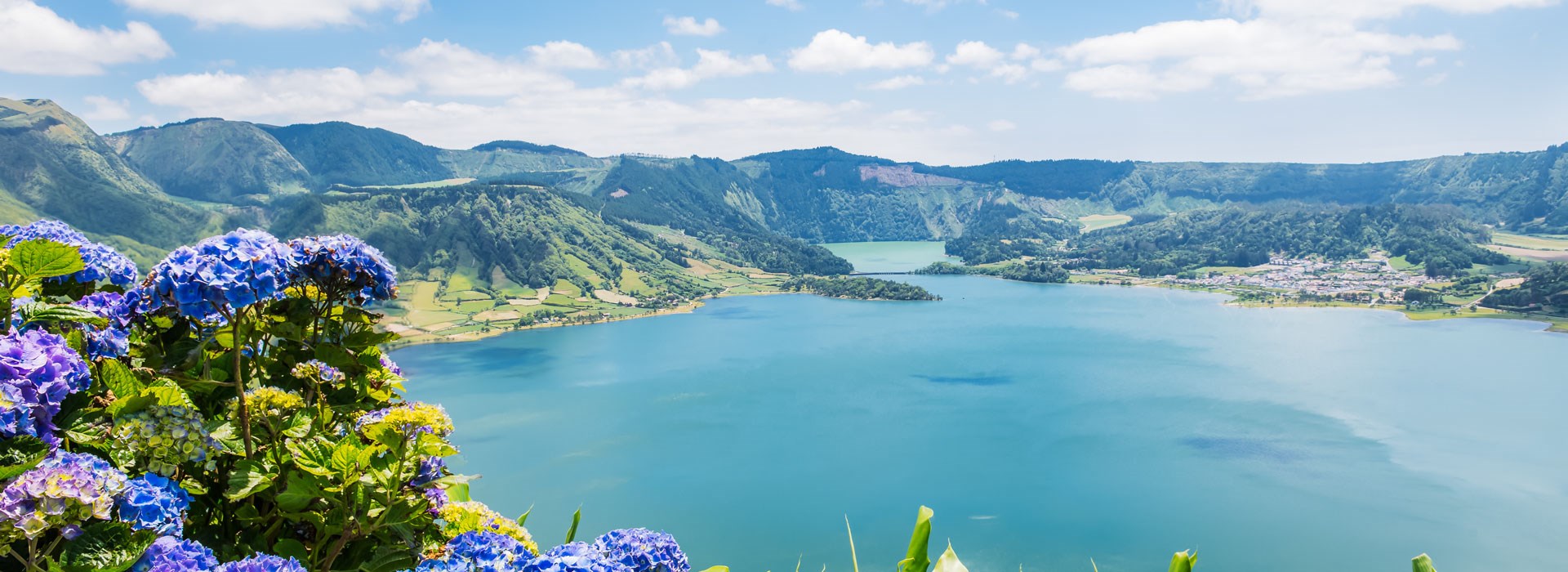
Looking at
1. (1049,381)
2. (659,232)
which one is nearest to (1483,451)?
(1049,381)

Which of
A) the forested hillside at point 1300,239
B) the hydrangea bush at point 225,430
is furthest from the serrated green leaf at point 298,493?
the forested hillside at point 1300,239

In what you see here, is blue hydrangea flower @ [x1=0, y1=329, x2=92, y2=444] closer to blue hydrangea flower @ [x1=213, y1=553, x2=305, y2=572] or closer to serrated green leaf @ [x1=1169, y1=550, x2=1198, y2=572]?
blue hydrangea flower @ [x1=213, y1=553, x2=305, y2=572]

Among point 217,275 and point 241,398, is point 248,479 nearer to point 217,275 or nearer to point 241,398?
point 241,398

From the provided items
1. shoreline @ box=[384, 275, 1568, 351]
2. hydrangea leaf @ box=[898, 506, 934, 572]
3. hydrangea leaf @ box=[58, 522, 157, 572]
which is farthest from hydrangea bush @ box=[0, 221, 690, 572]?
shoreline @ box=[384, 275, 1568, 351]

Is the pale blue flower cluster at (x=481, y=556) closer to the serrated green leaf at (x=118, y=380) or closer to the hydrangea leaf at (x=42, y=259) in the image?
the serrated green leaf at (x=118, y=380)

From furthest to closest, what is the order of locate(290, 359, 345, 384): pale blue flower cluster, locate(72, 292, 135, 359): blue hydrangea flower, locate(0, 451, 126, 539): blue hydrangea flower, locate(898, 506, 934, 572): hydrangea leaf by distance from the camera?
1. locate(290, 359, 345, 384): pale blue flower cluster
2. locate(72, 292, 135, 359): blue hydrangea flower
3. locate(898, 506, 934, 572): hydrangea leaf
4. locate(0, 451, 126, 539): blue hydrangea flower

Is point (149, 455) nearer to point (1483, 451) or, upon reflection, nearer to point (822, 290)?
point (1483, 451)

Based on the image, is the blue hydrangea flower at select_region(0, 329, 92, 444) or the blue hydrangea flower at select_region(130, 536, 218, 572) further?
the blue hydrangea flower at select_region(0, 329, 92, 444)


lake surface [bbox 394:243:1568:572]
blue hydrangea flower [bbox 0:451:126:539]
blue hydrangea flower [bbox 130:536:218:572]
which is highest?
blue hydrangea flower [bbox 0:451:126:539]
